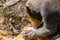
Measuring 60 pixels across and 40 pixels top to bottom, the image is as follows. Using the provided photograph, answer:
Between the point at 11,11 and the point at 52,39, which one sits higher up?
the point at 11,11

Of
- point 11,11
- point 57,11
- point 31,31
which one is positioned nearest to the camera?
point 57,11

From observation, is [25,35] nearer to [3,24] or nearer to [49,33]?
[49,33]

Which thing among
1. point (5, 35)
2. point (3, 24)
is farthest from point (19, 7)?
point (5, 35)

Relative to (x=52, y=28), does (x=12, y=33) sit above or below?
above

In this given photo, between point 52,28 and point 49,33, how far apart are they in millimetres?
76

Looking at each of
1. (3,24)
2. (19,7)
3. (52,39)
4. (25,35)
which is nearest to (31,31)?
(25,35)

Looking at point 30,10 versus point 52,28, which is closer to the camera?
point 52,28

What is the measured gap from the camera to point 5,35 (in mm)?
2682

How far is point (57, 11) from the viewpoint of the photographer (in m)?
2.28

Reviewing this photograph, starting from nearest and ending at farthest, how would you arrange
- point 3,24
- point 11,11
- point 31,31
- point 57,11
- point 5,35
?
point 57,11
point 31,31
point 5,35
point 3,24
point 11,11

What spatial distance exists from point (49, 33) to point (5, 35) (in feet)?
1.83

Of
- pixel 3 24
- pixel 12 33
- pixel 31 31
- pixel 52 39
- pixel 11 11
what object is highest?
pixel 11 11

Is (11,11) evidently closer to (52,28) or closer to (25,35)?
(25,35)

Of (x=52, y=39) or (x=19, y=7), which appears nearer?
→ (x=52, y=39)
